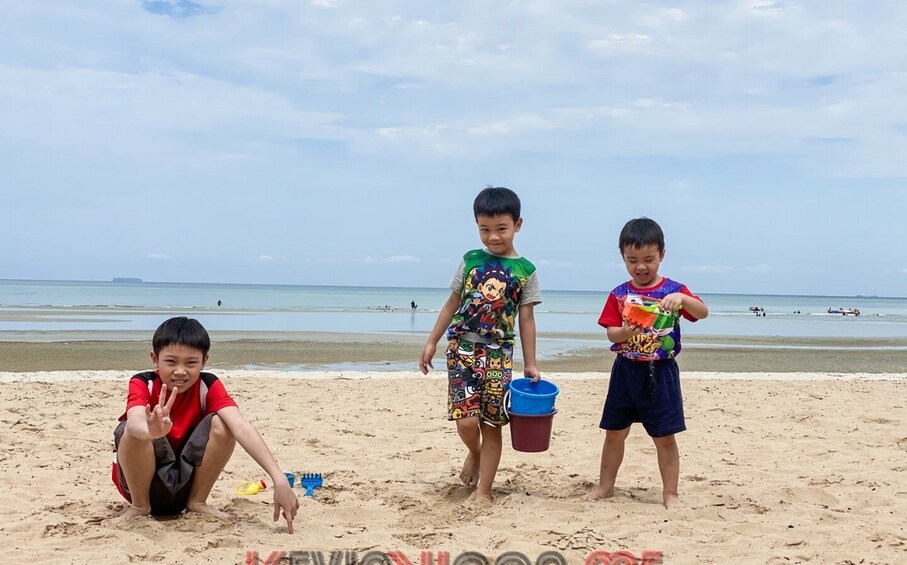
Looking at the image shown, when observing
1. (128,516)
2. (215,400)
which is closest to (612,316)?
(215,400)

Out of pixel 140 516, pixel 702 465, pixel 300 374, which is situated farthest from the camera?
pixel 300 374

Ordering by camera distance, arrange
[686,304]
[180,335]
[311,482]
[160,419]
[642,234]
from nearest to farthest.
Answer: [160,419]
[180,335]
[686,304]
[642,234]
[311,482]

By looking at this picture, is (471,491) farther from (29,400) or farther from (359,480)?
(29,400)

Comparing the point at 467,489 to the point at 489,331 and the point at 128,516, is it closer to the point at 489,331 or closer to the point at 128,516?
the point at 489,331

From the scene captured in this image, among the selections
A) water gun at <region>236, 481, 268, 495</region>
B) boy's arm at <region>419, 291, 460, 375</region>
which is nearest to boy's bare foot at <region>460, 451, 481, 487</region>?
boy's arm at <region>419, 291, 460, 375</region>

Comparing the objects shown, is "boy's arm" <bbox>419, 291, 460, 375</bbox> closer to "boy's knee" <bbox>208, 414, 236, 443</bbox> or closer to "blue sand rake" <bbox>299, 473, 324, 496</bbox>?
"blue sand rake" <bbox>299, 473, 324, 496</bbox>

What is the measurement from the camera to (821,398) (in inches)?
310

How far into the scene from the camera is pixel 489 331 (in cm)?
417

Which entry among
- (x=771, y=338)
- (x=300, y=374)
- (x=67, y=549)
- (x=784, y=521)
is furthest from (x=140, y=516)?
(x=771, y=338)

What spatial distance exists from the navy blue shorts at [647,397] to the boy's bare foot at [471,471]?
845 mm

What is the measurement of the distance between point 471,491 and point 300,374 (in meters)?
5.62

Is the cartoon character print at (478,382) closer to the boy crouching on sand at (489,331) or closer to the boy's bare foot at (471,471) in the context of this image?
the boy crouching on sand at (489,331)

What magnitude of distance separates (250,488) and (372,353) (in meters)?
10.8

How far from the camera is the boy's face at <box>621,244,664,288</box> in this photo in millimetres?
A: 4066
